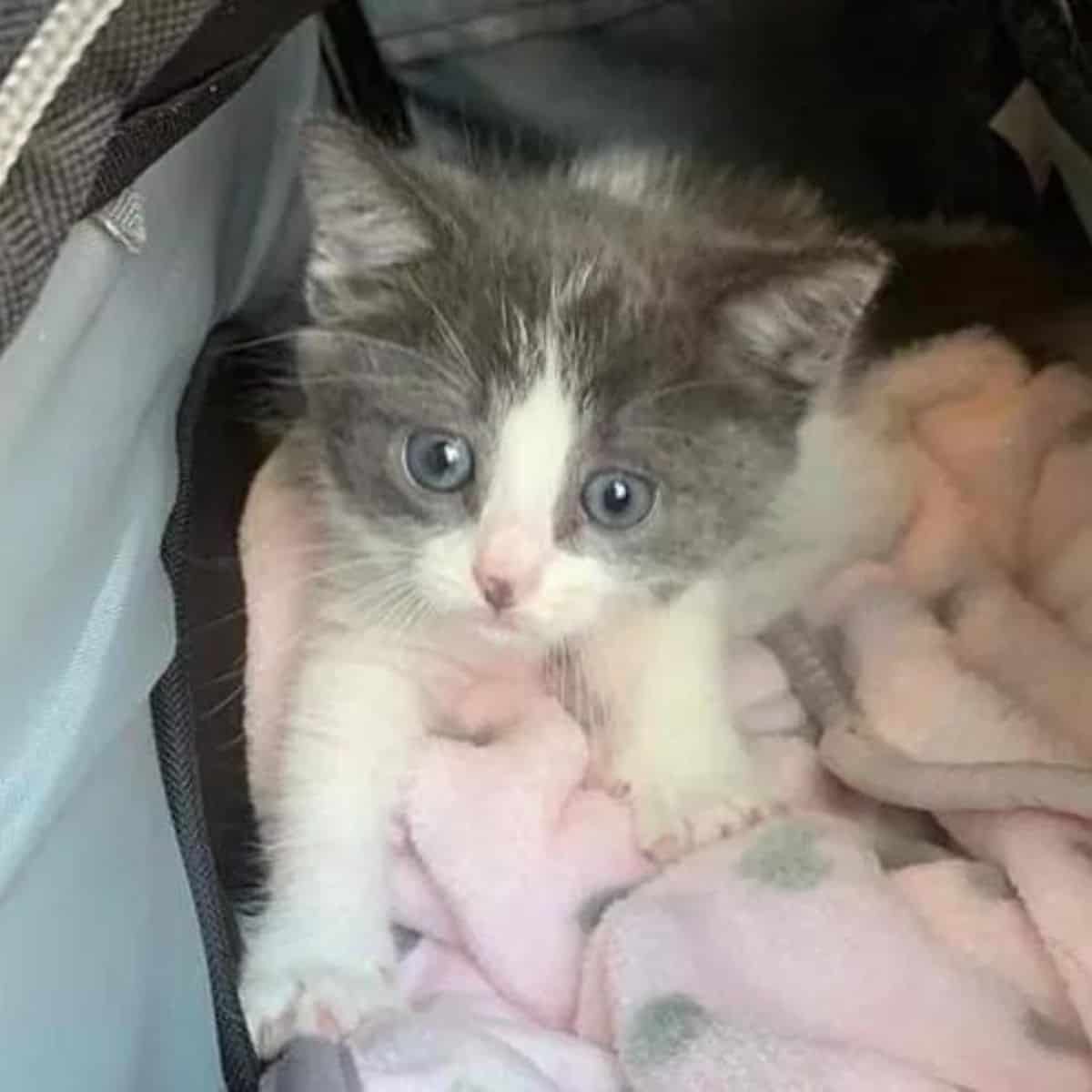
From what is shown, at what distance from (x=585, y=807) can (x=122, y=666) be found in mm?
406

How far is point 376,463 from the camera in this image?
1342mm

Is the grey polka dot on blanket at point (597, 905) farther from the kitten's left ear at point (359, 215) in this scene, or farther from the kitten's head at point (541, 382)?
the kitten's left ear at point (359, 215)

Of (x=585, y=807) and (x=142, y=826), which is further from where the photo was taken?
(x=585, y=807)

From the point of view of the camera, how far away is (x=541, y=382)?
4.28ft

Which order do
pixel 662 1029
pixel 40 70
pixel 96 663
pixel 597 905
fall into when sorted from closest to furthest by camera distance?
pixel 40 70 → pixel 96 663 → pixel 662 1029 → pixel 597 905

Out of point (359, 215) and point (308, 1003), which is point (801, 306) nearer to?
point (359, 215)

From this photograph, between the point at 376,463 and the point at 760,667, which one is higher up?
the point at 376,463

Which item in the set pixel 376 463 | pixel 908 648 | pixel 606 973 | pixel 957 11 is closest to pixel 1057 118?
pixel 957 11

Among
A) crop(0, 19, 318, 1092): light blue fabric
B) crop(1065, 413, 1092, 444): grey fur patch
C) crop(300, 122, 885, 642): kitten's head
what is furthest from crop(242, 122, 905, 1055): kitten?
crop(1065, 413, 1092, 444): grey fur patch

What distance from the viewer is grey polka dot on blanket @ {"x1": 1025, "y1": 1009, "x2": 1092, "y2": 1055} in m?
1.23

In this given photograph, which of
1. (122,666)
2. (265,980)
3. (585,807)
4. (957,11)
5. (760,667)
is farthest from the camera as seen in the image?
(957,11)

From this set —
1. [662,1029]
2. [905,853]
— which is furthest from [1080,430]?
[662,1029]

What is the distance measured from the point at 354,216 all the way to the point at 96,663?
1.27 feet

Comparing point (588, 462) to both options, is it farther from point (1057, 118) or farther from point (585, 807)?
point (1057, 118)
